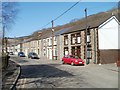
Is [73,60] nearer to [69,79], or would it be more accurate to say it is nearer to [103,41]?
[103,41]

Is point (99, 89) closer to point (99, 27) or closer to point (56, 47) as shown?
point (99, 27)

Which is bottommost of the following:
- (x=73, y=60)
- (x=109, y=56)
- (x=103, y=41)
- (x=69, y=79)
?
(x=69, y=79)

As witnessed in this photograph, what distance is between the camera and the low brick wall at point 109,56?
120ft

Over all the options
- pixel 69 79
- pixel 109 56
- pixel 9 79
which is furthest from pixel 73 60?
Result: pixel 9 79

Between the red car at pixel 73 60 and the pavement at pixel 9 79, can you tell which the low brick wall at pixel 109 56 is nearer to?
the red car at pixel 73 60

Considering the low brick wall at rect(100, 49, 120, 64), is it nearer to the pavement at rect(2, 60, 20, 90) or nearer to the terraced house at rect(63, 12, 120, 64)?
the terraced house at rect(63, 12, 120, 64)

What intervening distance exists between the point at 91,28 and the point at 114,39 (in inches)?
150

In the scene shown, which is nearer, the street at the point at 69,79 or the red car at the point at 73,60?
the street at the point at 69,79

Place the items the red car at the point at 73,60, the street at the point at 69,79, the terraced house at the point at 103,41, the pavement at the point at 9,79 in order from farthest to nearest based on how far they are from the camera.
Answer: the terraced house at the point at 103,41
the red car at the point at 73,60
the street at the point at 69,79
the pavement at the point at 9,79

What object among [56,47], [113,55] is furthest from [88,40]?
[56,47]

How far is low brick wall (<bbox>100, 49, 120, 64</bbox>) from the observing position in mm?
36706

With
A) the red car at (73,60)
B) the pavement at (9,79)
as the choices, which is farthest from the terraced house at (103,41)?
the pavement at (9,79)

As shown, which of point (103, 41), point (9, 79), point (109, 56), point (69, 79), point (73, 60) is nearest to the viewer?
point (9, 79)

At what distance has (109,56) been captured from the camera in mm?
37344
